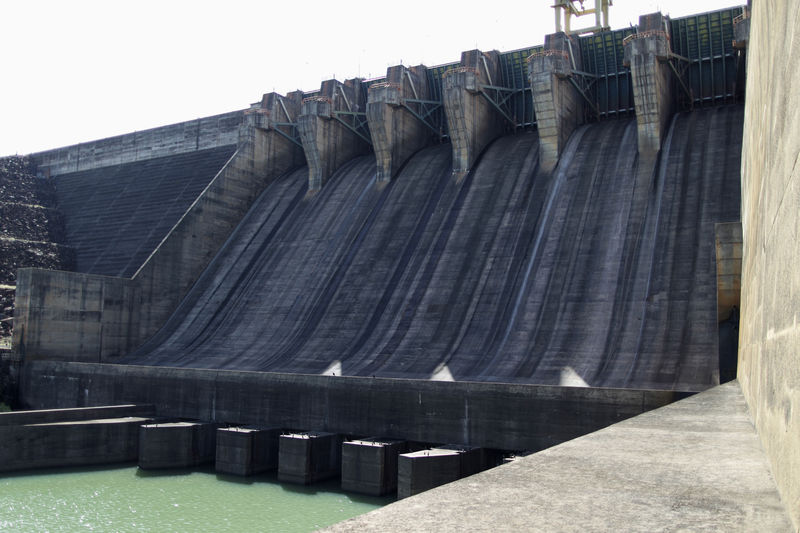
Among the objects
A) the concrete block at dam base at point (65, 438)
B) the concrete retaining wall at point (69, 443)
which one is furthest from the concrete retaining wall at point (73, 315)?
the concrete retaining wall at point (69, 443)

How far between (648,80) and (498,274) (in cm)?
857

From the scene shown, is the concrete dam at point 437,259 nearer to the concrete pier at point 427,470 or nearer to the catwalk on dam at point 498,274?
the catwalk on dam at point 498,274

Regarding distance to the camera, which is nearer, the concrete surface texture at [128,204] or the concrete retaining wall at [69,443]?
the concrete retaining wall at [69,443]

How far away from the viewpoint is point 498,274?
23906 mm

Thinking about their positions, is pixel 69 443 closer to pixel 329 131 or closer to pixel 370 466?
pixel 370 466

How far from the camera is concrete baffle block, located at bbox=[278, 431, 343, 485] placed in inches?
723

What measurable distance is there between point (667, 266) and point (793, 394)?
1877cm

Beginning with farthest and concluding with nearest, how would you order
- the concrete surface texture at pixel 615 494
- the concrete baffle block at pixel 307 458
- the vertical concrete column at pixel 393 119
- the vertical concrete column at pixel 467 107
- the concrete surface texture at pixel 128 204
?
1. the concrete surface texture at pixel 128 204
2. the vertical concrete column at pixel 393 119
3. the vertical concrete column at pixel 467 107
4. the concrete baffle block at pixel 307 458
5. the concrete surface texture at pixel 615 494

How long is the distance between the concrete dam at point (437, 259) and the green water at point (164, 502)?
2370 mm

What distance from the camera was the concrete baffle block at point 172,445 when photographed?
20234 millimetres

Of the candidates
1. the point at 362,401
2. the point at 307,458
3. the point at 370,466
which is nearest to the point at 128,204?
the point at 362,401

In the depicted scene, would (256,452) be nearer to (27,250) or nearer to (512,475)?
(512,475)

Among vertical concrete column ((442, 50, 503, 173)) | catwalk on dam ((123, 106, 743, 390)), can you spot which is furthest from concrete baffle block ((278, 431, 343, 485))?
vertical concrete column ((442, 50, 503, 173))

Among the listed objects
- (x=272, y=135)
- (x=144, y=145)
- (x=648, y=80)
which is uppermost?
(x=144, y=145)
